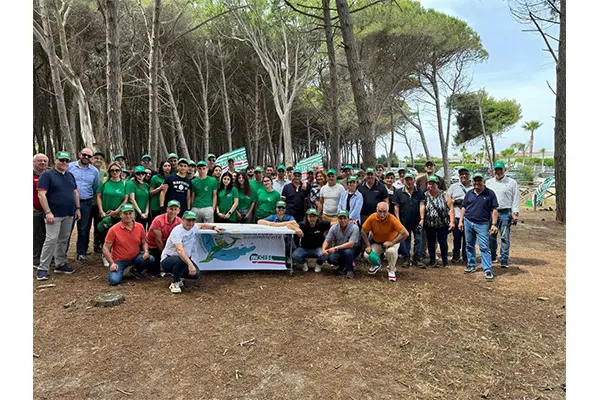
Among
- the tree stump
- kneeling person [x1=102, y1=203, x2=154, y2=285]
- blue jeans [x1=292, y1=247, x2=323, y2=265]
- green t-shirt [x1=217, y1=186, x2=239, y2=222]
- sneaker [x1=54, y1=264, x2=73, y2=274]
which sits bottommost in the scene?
the tree stump

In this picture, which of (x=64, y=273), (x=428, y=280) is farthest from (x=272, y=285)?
(x=64, y=273)

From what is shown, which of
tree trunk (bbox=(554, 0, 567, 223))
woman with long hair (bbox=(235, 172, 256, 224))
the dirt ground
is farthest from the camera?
tree trunk (bbox=(554, 0, 567, 223))

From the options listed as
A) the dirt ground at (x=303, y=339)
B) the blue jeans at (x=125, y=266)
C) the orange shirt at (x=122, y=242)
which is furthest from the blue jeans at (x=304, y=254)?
the orange shirt at (x=122, y=242)

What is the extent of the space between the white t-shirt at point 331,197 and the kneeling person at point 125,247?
9.91 feet

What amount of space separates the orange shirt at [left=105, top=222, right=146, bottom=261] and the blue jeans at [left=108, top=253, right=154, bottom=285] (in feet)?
0.19

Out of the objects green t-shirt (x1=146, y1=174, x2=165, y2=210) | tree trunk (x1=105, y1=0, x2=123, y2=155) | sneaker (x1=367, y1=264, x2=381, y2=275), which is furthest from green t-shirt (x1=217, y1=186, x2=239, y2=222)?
tree trunk (x1=105, y1=0, x2=123, y2=155)

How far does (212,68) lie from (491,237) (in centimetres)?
2220

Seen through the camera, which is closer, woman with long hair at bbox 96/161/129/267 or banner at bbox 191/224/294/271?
banner at bbox 191/224/294/271

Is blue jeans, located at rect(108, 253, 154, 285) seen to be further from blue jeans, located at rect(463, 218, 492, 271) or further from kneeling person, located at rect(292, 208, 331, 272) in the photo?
blue jeans, located at rect(463, 218, 492, 271)

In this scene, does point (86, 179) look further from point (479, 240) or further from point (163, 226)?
point (479, 240)

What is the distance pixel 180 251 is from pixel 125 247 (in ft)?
3.21

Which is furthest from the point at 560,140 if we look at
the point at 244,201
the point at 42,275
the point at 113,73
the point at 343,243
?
the point at 42,275

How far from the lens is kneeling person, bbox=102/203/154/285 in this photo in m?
4.93

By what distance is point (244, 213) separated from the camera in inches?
255
